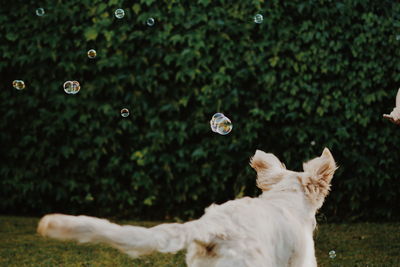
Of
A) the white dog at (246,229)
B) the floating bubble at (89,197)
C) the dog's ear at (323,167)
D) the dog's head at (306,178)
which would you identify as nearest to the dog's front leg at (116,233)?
the white dog at (246,229)

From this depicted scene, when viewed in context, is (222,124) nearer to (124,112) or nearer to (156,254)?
(156,254)

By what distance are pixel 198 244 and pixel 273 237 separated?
44 cm

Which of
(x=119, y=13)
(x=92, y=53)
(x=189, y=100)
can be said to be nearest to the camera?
(x=119, y=13)

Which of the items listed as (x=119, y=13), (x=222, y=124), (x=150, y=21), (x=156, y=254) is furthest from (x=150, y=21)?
(x=156, y=254)

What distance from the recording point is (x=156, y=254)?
550cm

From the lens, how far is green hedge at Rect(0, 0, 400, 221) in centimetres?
668

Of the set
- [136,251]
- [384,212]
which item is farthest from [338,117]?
[136,251]

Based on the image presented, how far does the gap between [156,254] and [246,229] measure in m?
2.66

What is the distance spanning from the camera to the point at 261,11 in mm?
6719

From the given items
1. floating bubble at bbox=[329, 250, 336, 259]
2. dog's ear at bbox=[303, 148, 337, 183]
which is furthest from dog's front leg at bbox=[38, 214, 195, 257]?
floating bubble at bbox=[329, 250, 336, 259]

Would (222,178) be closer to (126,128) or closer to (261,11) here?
(126,128)

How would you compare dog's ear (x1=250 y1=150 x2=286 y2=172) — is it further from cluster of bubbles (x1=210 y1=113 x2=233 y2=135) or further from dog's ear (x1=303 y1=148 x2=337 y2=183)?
cluster of bubbles (x1=210 y1=113 x2=233 y2=135)

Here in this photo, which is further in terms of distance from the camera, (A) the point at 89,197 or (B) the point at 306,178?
(A) the point at 89,197

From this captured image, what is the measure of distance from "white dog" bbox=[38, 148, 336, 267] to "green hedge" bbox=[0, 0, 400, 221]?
3.04 meters
